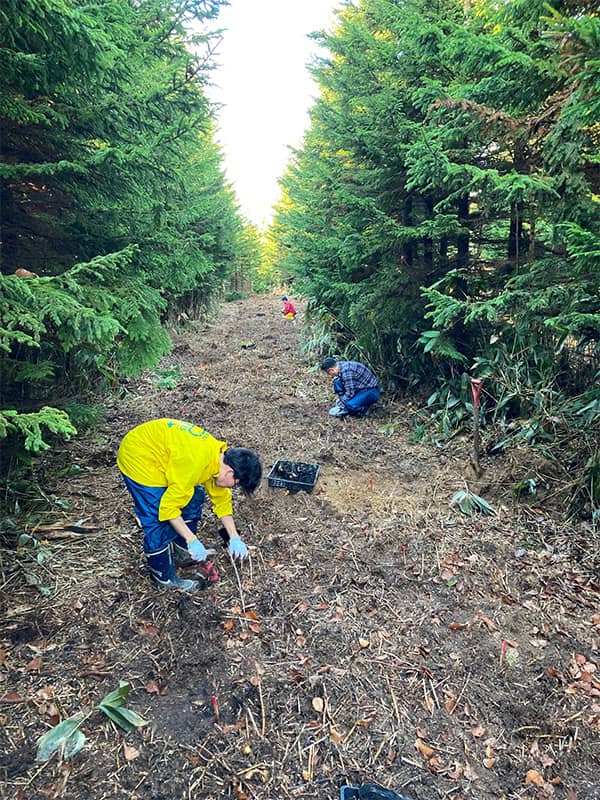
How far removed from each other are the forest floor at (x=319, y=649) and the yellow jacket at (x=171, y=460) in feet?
2.26

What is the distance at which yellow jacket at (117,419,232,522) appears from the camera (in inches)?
104

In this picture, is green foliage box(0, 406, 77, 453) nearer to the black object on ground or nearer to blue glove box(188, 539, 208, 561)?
blue glove box(188, 539, 208, 561)

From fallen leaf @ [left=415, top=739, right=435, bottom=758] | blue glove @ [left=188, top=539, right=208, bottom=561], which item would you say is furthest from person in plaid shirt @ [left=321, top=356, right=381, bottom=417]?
fallen leaf @ [left=415, top=739, right=435, bottom=758]

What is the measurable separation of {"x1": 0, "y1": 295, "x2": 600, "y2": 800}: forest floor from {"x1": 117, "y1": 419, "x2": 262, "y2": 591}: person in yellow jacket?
0.29m

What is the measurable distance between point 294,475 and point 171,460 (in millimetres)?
1864

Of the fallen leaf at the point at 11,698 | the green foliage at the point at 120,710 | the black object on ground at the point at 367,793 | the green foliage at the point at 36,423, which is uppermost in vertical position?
the green foliage at the point at 36,423

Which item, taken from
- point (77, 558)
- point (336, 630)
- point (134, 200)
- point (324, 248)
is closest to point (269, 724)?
point (336, 630)

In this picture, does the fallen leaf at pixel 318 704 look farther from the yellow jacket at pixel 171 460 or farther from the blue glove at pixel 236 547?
the yellow jacket at pixel 171 460

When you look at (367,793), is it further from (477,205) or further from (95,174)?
(477,205)

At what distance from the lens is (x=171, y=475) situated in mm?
2641

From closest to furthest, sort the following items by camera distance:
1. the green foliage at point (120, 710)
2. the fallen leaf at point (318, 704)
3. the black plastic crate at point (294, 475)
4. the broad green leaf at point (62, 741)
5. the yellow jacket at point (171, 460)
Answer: the broad green leaf at point (62, 741) → the green foliage at point (120, 710) → the fallen leaf at point (318, 704) → the yellow jacket at point (171, 460) → the black plastic crate at point (294, 475)

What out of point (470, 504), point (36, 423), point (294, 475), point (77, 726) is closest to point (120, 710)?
point (77, 726)

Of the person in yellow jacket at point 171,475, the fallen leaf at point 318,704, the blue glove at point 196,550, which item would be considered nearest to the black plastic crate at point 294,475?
the person in yellow jacket at point 171,475

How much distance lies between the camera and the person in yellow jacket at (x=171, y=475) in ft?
8.67
